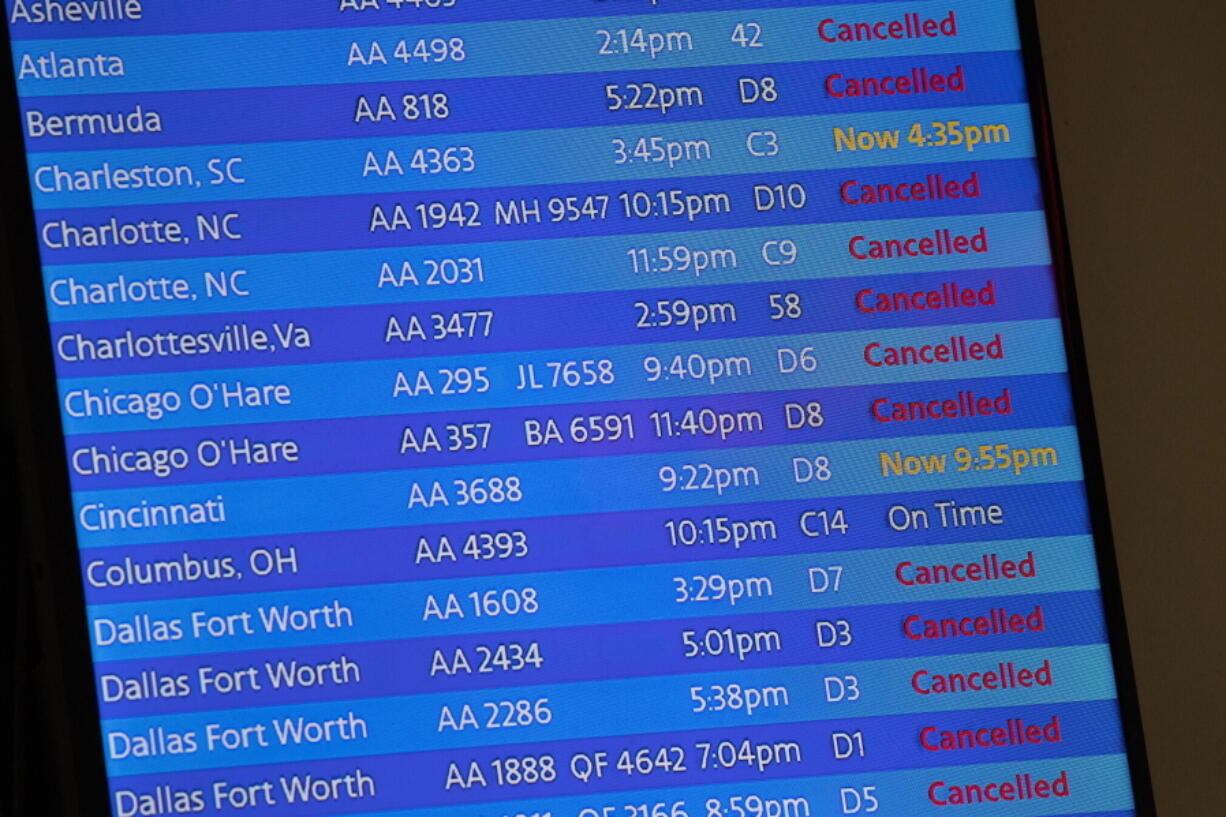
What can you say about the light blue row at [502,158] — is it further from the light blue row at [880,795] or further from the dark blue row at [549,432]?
the light blue row at [880,795]

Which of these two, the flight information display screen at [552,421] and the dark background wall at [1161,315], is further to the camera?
the dark background wall at [1161,315]

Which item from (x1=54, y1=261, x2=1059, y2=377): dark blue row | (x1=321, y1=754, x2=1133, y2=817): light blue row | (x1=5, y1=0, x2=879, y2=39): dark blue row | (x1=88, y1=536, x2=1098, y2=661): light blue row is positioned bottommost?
(x1=321, y1=754, x2=1133, y2=817): light blue row

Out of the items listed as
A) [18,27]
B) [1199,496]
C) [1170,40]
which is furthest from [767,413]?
[18,27]

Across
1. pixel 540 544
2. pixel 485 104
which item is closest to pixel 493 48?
pixel 485 104

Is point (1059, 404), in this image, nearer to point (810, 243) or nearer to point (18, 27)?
point (810, 243)

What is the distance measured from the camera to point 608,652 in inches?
54.8

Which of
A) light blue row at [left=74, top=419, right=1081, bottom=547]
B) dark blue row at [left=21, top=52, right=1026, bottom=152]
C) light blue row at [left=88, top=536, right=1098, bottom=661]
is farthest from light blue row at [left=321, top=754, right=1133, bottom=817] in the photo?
dark blue row at [left=21, top=52, right=1026, bottom=152]

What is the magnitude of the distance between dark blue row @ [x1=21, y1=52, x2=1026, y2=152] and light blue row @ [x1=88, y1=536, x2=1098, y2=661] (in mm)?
429

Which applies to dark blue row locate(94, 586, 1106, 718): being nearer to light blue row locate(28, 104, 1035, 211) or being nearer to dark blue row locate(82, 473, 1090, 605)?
dark blue row locate(82, 473, 1090, 605)

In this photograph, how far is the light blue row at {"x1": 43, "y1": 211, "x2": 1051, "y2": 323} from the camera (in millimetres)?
1391

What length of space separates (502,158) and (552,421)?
259 millimetres

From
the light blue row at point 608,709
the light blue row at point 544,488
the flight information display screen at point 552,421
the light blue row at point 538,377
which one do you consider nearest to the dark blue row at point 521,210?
the flight information display screen at point 552,421

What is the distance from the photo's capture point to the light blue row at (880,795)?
138cm

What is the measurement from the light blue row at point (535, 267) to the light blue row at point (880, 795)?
475 millimetres
